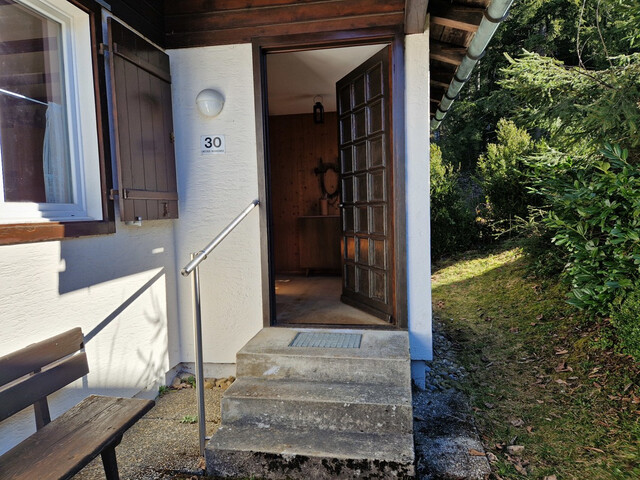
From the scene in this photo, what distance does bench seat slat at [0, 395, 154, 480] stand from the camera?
152cm

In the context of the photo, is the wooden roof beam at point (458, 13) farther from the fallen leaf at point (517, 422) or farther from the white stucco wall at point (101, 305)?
the fallen leaf at point (517, 422)

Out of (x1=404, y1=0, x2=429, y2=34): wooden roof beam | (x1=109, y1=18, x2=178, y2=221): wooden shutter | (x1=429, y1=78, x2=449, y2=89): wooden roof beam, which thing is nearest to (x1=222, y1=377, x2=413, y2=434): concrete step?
(x1=109, y1=18, x2=178, y2=221): wooden shutter

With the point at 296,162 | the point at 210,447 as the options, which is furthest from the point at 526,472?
the point at 296,162

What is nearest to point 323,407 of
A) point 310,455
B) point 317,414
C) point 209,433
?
point 317,414

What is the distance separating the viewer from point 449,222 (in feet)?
26.8

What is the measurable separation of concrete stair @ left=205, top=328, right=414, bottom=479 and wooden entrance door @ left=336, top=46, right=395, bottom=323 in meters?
0.65

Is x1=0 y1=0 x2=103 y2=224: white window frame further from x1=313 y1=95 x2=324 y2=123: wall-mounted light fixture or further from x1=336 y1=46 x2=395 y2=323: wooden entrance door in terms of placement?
x1=313 y1=95 x2=324 y2=123: wall-mounted light fixture

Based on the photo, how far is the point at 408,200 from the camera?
123 inches

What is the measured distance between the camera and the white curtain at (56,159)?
2357 mm

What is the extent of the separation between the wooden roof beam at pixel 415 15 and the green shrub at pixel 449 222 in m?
5.50

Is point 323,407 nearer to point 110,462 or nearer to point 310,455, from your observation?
point 310,455

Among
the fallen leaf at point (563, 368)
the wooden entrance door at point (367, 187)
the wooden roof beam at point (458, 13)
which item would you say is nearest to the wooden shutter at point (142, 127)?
the wooden entrance door at point (367, 187)

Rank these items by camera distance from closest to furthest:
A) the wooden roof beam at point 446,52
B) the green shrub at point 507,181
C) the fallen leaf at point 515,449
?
1. the fallen leaf at point 515,449
2. the wooden roof beam at point 446,52
3. the green shrub at point 507,181

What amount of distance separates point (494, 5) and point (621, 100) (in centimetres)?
152
